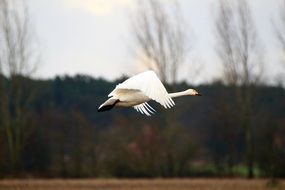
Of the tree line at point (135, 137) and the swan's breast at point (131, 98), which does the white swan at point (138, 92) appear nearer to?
the swan's breast at point (131, 98)

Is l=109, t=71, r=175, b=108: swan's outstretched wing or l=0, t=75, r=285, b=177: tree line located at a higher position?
l=109, t=71, r=175, b=108: swan's outstretched wing

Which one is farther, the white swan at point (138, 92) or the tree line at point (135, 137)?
the tree line at point (135, 137)

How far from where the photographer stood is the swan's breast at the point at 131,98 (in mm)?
12863

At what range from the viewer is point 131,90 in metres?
13.1

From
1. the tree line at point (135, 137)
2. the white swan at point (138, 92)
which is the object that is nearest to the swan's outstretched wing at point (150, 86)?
the white swan at point (138, 92)

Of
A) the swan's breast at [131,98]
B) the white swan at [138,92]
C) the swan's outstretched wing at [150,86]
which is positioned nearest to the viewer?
the swan's outstretched wing at [150,86]

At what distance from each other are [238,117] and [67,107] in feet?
44.0

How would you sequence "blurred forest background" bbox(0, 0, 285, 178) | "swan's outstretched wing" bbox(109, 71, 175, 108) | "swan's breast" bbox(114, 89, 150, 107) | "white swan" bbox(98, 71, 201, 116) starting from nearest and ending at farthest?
"swan's outstretched wing" bbox(109, 71, 175, 108) → "white swan" bbox(98, 71, 201, 116) → "swan's breast" bbox(114, 89, 150, 107) → "blurred forest background" bbox(0, 0, 285, 178)

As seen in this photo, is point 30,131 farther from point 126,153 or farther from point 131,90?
point 131,90

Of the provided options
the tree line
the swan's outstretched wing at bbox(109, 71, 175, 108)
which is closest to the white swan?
the swan's outstretched wing at bbox(109, 71, 175, 108)

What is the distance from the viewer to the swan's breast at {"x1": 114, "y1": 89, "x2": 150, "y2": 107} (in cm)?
1286

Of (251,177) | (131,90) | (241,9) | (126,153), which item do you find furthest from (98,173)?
(131,90)

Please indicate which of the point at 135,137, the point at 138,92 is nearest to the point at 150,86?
the point at 138,92

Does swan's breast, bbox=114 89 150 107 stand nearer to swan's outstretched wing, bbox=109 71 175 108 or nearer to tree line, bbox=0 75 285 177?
swan's outstretched wing, bbox=109 71 175 108
